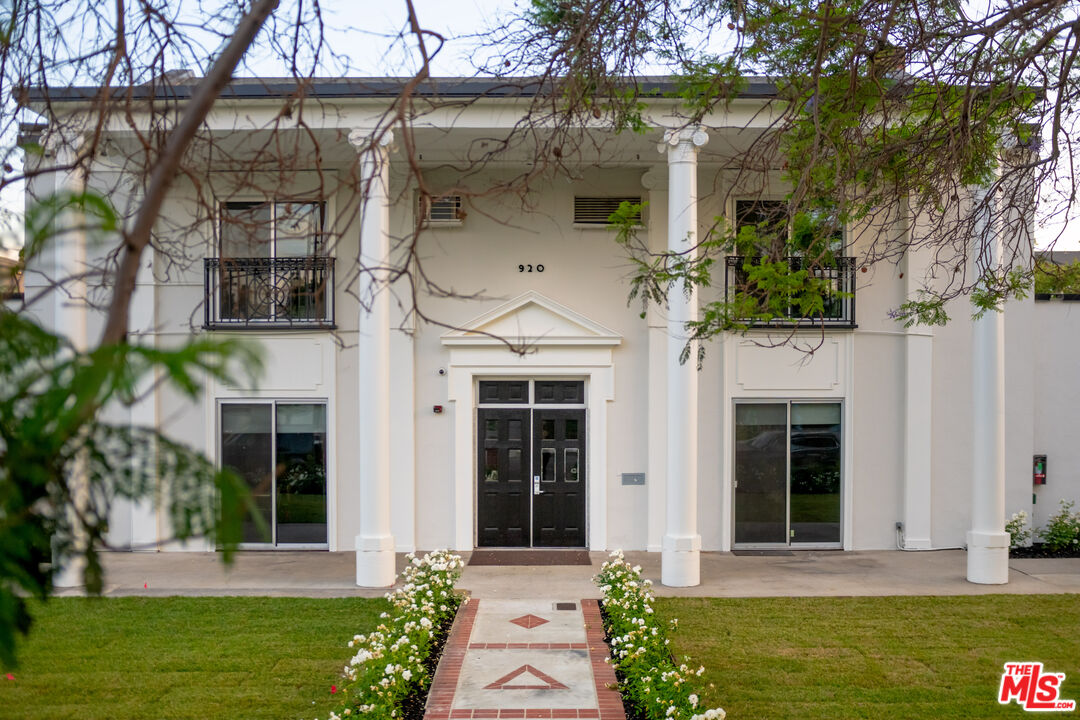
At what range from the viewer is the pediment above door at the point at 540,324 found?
519 inches

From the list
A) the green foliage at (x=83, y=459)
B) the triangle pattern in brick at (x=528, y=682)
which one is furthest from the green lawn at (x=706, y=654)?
the green foliage at (x=83, y=459)

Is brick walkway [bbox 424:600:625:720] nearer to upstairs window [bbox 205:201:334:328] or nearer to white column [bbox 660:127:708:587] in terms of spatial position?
white column [bbox 660:127:708:587]

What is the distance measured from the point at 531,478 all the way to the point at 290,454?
12.2ft

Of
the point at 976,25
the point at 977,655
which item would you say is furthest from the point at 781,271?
the point at 977,655

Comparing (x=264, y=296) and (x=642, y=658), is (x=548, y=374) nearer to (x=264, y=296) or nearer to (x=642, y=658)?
(x=264, y=296)

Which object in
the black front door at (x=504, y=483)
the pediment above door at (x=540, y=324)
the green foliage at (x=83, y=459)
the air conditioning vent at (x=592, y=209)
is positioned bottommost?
the black front door at (x=504, y=483)

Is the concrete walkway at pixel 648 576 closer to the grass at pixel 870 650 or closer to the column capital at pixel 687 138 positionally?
the grass at pixel 870 650

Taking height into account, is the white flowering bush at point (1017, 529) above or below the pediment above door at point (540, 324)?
below

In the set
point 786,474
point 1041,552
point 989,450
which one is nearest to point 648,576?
point 786,474

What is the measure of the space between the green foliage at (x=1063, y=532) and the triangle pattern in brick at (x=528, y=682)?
9.44 m

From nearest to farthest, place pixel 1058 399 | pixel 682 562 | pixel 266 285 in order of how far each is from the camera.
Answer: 1. pixel 682 562
2. pixel 266 285
3. pixel 1058 399

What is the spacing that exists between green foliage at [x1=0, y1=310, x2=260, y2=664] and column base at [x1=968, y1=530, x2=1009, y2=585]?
1152 centimetres

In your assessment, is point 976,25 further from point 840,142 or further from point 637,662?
point 637,662

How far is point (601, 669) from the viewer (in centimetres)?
795
